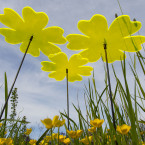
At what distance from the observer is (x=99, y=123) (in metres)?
1.00

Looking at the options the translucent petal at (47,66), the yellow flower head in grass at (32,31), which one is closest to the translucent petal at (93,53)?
the yellow flower head in grass at (32,31)

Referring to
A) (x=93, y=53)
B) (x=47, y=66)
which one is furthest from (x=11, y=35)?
(x=93, y=53)

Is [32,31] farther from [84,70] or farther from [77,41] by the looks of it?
[84,70]

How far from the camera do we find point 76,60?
1.96 metres

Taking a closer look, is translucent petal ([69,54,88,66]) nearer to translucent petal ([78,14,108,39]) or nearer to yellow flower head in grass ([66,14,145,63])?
yellow flower head in grass ([66,14,145,63])

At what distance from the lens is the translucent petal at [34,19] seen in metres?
1.54

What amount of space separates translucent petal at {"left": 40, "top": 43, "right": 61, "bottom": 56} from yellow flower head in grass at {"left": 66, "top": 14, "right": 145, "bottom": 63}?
0.23 metres

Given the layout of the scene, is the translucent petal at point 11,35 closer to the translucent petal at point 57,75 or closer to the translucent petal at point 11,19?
the translucent petal at point 11,19

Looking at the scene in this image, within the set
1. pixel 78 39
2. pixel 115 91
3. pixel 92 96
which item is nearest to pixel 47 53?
pixel 78 39

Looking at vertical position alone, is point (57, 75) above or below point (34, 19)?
below

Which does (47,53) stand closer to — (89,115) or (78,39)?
(78,39)

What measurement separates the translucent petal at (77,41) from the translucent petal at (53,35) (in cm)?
12

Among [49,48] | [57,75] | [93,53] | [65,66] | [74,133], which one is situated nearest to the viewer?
[74,133]

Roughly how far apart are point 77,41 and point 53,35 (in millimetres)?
262
